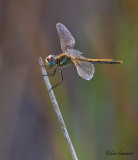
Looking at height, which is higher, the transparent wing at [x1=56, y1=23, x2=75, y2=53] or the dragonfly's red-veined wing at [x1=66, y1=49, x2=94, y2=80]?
the transparent wing at [x1=56, y1=23, x2=75, y2=53]

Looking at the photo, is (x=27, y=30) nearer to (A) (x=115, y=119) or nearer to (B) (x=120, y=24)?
(B) (x=120, y=24)

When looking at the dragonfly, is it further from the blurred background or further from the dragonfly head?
the blurred background

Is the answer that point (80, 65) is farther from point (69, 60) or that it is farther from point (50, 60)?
point (50, 60)

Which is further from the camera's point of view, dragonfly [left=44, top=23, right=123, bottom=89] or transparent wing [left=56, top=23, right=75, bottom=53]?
transparent wing [left=56, top=23, right=75, bottom=53]

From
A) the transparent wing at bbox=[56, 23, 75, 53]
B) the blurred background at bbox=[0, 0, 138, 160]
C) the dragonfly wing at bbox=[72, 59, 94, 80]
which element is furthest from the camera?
the blurred background at bbox=[0, 0, 138, 160]

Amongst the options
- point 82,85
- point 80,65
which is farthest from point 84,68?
point 82,85

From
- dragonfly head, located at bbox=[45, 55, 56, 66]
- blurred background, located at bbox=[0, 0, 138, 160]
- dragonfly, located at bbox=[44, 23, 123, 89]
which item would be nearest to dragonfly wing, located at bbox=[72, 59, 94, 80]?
dragonfly, located at bbox=[44, 23, 123, 89]

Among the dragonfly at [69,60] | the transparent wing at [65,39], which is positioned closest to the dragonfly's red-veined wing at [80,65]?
the dragonfly at [69,60]

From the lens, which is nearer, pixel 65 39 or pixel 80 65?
pixel 80 65
